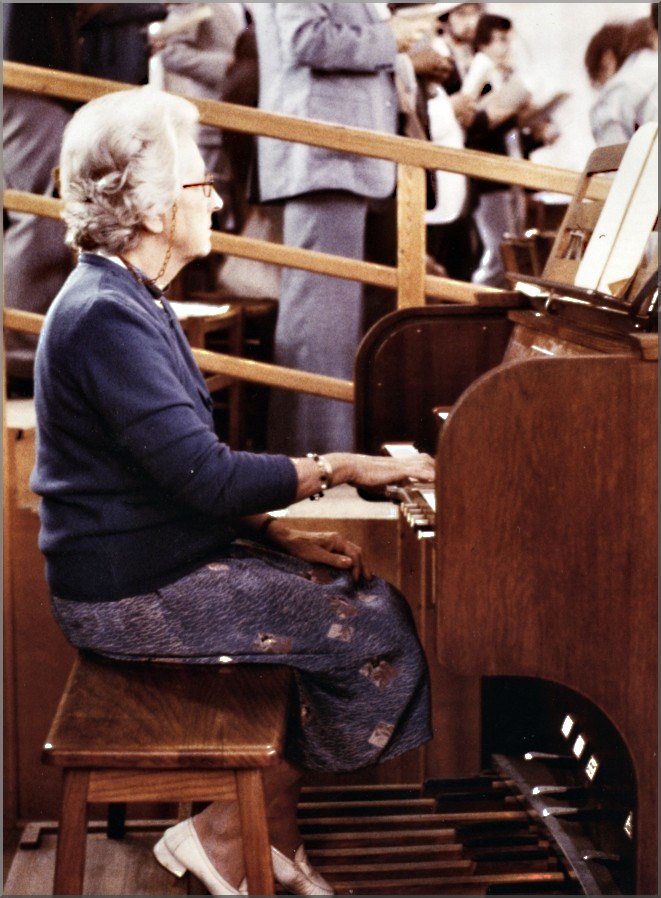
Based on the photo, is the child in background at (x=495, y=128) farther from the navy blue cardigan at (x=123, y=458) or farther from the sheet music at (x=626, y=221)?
the navy blue cardigan at (x=123, y=458)

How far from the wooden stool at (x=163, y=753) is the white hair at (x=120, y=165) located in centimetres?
79

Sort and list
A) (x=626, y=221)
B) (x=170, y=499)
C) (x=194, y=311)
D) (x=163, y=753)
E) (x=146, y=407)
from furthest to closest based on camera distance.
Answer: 1. (x=194, y=311)
2. (x=626, y=221)
3. (x=170, y=499)
4. (x=146, y=407)
5. (x=163, y=753)

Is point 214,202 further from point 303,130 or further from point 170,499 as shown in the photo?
point 303,130

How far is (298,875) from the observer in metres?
2.34

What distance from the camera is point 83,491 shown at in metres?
2.07

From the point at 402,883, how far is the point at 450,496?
100 cm

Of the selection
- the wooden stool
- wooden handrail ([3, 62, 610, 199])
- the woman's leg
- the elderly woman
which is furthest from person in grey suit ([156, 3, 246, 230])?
the wooden stool

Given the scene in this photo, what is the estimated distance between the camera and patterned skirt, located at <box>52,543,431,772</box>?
2111mm

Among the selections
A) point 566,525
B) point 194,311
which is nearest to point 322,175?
point 194,311

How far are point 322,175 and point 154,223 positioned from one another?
186 centimetres

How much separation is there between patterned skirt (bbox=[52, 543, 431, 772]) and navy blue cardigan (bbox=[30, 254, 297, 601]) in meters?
0.05

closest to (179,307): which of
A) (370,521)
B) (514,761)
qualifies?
(370,521)

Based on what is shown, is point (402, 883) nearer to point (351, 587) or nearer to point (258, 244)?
point (351, 587)

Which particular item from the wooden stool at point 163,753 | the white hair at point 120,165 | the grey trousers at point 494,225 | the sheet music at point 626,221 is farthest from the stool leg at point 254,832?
the grey trousers at point 494,225
